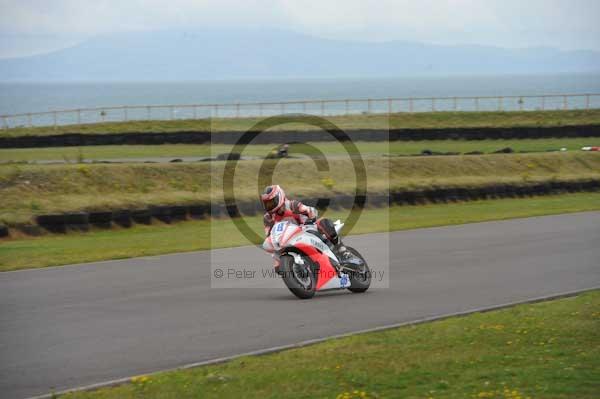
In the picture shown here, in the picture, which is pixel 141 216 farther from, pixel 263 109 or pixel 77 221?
pixel 263 109

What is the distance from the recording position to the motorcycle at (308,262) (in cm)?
1094

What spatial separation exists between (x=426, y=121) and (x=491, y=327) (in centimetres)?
4043

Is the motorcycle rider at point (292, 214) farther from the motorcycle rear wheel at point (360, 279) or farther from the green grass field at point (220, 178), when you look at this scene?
the green grass field at point (220, 178)

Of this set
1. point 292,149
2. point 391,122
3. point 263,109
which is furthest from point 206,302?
point 263,109

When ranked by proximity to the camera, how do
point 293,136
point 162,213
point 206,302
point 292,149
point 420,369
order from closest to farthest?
1. point 420,369
2. point 206,302
3. point 162,213
4. point 292,149
5. point 293,136

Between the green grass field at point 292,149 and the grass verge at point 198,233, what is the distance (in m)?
9.33

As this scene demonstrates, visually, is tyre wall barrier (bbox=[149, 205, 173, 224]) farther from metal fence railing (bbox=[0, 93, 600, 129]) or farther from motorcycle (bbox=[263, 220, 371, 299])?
metal fence railing (bbox=[0, 93, 600, 129])

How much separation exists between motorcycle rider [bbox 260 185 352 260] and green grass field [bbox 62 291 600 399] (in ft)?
8.27

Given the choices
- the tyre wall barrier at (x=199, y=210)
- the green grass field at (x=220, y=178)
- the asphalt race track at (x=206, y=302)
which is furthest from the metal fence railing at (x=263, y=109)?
the asphalt race track at (x=206, y=302)

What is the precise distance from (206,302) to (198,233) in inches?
344

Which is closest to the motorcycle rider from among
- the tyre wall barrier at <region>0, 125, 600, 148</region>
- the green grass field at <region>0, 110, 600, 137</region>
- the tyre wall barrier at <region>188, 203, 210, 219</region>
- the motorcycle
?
the motorcycle

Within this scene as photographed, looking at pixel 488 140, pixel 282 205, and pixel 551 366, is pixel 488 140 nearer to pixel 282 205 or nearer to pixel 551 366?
pixel 282 205

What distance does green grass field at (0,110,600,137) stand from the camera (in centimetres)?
4200

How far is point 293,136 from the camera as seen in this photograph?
126 ft
